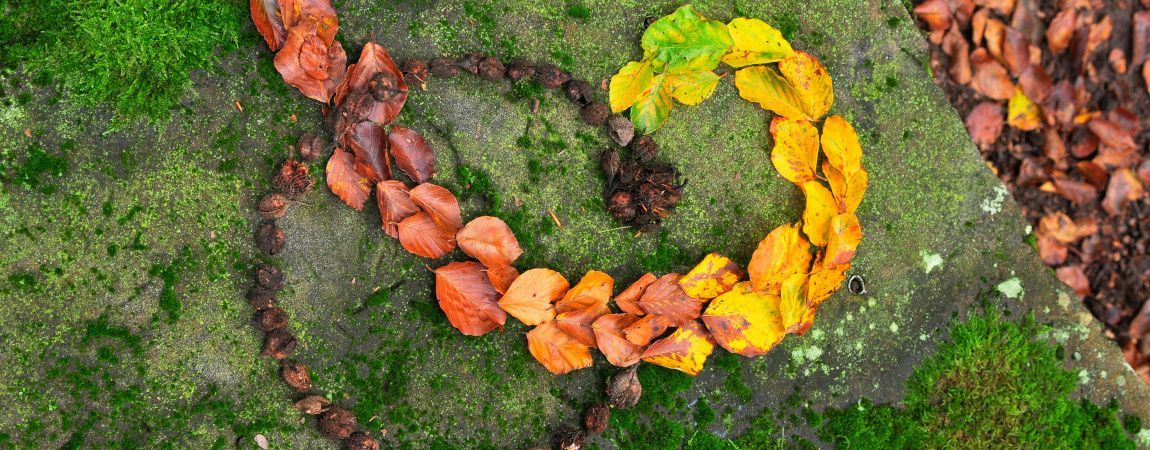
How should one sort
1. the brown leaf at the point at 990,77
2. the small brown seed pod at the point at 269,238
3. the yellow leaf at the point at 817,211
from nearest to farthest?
the small brown seed pod at the point at 269,238 < the yellow leaf at the point at 817,211 < the brown leaf at the point at 990,77

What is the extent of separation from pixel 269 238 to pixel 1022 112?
2.94m

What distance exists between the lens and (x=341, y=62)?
6.91 ft

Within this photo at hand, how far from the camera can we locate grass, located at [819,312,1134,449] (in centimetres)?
243

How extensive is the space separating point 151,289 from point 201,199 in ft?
0.90

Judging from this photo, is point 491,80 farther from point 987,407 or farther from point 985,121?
point 985,121

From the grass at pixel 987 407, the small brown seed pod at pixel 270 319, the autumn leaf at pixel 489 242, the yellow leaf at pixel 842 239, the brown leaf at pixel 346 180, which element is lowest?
the grass at pixel 987 407

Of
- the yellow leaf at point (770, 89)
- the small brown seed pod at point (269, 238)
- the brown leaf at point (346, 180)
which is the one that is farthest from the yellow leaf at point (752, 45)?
the small brown seed pod at point (269, 238)

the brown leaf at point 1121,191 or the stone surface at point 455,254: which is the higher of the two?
the stone surface at point 455,254

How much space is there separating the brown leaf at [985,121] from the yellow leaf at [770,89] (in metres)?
1.28

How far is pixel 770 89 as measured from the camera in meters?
2.32

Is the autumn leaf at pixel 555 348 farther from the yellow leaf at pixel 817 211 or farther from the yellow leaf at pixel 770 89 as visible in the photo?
the yellow leaf at pixel 770 89

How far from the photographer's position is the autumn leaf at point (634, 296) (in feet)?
7.38

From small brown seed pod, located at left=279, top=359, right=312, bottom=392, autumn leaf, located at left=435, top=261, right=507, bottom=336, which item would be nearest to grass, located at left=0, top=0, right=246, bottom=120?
small brown seed pod, located at left=279, top=359, right=312, bottom=392

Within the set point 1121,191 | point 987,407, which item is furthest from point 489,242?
point 1121,191
